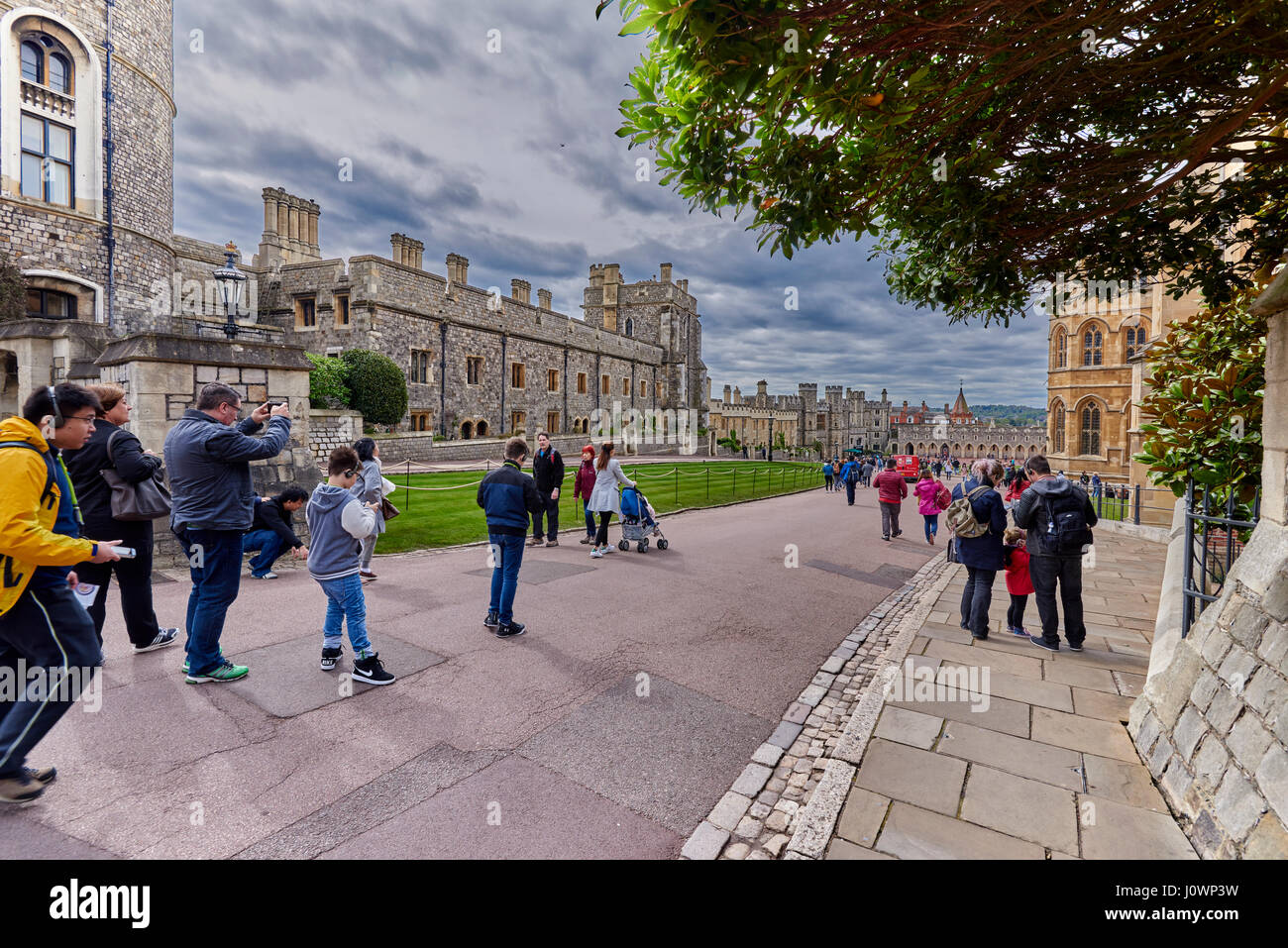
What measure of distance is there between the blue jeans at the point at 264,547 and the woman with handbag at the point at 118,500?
7.69ft

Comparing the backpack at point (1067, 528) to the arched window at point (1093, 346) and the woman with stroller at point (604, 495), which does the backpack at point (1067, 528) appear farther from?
the arched window at point (1093, 346)

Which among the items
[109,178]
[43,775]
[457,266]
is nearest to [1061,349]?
[457,266]

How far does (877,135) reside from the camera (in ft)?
12.6

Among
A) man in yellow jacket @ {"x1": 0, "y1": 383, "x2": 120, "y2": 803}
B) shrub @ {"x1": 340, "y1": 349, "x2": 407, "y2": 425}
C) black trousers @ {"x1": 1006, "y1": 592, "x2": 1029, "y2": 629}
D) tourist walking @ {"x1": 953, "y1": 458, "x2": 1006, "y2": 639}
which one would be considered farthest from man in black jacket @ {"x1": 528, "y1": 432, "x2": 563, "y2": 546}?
shrub @ {"x1": 340, "y1": 349, "x2": 407, "y2": 425}

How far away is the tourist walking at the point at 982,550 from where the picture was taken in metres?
5.85

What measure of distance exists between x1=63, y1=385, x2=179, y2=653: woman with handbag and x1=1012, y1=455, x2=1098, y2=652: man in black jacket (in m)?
7.84

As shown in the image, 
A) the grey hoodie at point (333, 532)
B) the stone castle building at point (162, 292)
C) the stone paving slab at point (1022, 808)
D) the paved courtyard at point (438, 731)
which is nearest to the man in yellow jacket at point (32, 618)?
the paved courtyard at point (438, 731)

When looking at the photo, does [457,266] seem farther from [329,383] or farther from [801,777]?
[801,777]

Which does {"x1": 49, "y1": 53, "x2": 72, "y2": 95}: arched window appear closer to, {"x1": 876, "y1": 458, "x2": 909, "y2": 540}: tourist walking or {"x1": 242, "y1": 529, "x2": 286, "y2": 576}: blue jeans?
{"x1": 242, "y1": 529, "x2": 286, "y2": 576}: blue jeans

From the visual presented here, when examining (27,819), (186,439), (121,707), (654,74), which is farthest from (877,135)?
(121,707)

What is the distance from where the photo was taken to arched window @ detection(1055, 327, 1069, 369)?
113 feet

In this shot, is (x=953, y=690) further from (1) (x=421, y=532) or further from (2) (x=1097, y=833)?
(1) (x=421, y=532)

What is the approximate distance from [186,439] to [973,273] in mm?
6187
